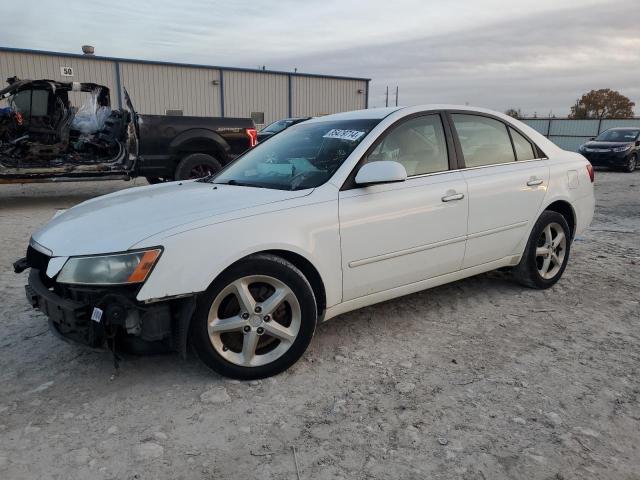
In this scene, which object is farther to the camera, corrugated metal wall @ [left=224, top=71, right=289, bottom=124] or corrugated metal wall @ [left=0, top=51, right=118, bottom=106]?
corrugated metal wall @ [left=224, top=71, right=289, bottom=124]

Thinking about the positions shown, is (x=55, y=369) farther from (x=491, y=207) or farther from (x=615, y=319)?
(x=615, y=319)

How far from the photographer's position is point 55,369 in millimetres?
3033

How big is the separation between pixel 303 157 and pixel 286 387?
5.27 ft

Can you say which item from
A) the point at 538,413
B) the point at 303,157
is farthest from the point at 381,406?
the point at 303,157

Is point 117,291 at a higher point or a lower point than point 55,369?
higher

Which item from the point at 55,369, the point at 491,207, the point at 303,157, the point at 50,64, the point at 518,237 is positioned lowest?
the point at 55,369

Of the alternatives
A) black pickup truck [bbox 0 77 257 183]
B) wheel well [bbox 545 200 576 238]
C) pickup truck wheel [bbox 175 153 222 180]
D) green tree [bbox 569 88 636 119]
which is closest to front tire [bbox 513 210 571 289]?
wheel well [bbox 545 200 576 238]

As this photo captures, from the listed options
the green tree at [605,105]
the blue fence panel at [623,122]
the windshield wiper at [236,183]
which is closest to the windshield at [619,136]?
the blue fence panel at [623,122]

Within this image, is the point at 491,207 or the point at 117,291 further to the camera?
the point at 491,207

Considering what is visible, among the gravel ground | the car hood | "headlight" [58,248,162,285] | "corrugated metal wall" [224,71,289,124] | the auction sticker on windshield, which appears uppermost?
"corrugated metal wall" [224,71,289,124]

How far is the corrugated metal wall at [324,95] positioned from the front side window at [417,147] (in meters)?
23.3

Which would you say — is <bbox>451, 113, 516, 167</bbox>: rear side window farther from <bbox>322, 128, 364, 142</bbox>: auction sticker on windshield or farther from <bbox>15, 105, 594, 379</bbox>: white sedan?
<bbox>322, 128, 364, 142</bbox>: auction sticker on windshield

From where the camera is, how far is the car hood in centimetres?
266

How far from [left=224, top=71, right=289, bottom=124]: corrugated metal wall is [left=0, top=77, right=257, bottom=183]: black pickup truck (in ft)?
52.4
